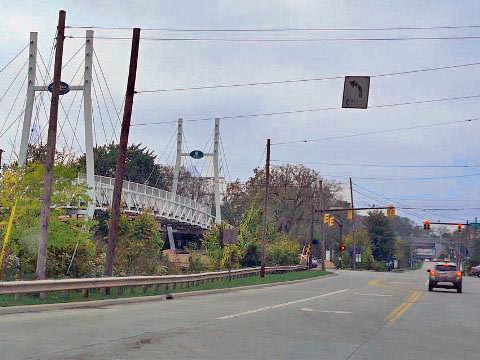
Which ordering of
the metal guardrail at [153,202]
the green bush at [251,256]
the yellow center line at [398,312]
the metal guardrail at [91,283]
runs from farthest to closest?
the green bush at [251,256] < the metal guardrail at [153,202] < the yellow center line at [398,312] < the metal guardrail at [91,283]

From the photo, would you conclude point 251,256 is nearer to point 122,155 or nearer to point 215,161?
point 215,161

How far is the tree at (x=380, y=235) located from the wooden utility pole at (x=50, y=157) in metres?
100

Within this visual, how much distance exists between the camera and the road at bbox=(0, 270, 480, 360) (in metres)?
12.4

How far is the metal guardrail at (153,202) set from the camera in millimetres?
56438

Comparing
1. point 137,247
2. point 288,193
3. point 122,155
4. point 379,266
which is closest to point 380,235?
point 379,266

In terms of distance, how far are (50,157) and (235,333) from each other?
39.2 ft

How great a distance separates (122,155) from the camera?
2791 centimetres

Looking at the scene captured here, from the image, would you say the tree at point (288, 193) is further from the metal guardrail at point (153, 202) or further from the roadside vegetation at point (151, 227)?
the metal guardrail at point (153, 202)

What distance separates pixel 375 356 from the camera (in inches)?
505

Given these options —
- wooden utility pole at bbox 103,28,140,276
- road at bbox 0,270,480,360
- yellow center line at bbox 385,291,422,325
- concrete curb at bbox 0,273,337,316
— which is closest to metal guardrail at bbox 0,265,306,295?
concrete curb at bbox 0,273,337,316

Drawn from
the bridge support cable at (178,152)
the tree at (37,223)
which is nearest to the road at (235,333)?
the tree at (37,223)

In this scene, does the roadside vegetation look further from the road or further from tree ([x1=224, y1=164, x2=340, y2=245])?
the road

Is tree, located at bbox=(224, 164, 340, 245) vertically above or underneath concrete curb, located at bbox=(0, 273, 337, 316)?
above

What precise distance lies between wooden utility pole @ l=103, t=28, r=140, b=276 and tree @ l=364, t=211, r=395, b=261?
9686 centimetres
